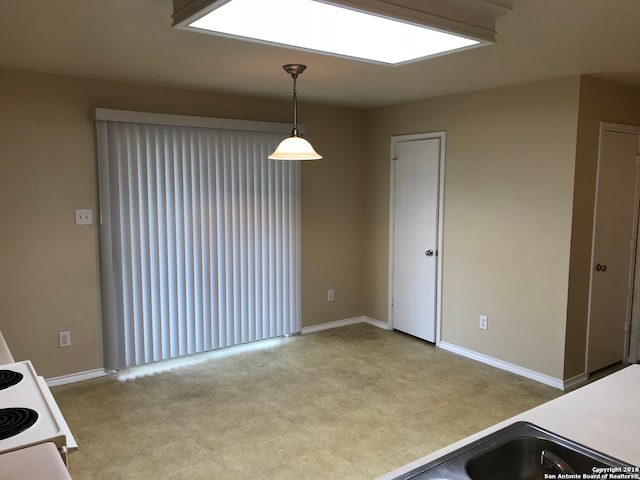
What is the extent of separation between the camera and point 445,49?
2391 mm

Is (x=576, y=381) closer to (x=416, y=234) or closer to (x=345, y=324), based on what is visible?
(x=416, y=234)

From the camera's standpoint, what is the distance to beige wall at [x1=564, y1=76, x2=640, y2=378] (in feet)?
12.2

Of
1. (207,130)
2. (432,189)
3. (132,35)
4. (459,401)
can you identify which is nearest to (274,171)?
(207,130)

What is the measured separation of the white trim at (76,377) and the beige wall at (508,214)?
3.07 m

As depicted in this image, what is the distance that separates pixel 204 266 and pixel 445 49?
114 inches

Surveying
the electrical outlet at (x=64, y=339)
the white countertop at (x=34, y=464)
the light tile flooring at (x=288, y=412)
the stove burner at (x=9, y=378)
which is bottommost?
the light tile flooring at (x=288, y=412)

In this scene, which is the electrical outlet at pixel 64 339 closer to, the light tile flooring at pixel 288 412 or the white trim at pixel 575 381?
the light tile flooring at pixel 288 412

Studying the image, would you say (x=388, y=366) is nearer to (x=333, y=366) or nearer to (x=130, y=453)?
(x=333, y=366)

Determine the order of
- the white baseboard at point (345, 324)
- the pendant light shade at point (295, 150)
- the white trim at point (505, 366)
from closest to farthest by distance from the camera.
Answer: the pendant light shade at point (295, 150), the white trim at point (505, 366), the white baseboard at point (345, 324)

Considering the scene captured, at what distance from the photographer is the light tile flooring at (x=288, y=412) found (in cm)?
286

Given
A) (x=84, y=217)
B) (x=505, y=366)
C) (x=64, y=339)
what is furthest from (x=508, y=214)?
(x=64, y=339)

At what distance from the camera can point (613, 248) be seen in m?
4.14

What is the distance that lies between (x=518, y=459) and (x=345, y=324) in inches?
166

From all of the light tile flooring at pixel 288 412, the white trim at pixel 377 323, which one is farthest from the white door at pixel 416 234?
the light tile flooring at pixel 288 412
